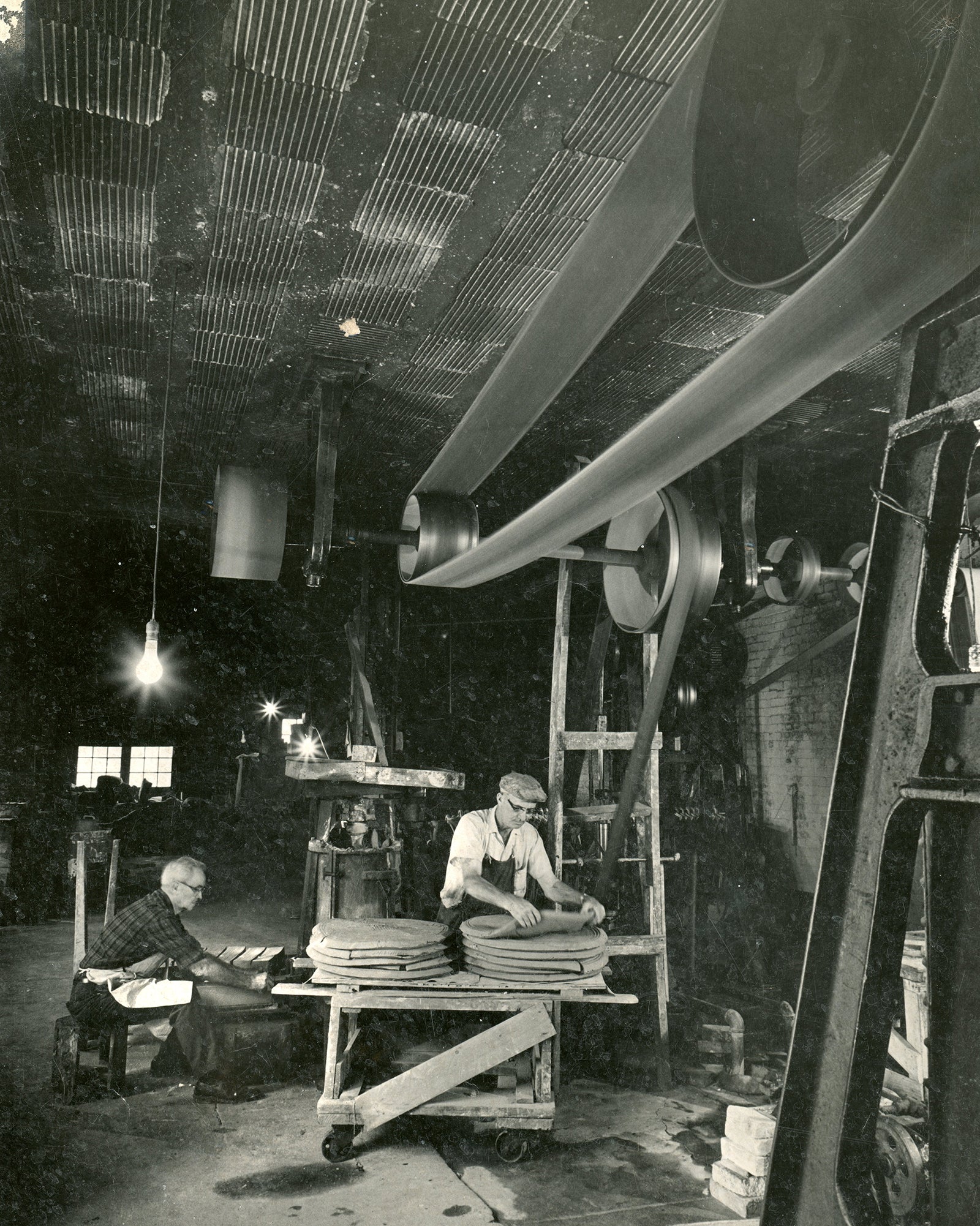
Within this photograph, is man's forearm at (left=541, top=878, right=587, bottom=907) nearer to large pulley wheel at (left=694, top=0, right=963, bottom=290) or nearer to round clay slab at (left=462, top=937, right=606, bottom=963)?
round clay slab at (left=462, top=937, right=606, bottom=963)

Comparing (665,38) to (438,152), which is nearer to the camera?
(665,38)

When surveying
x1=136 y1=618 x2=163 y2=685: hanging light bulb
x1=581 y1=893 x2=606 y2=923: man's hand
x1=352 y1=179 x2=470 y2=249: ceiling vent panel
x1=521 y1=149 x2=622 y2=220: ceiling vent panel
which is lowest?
x1=581 y1=893 x2=606 y2=923: man's hand

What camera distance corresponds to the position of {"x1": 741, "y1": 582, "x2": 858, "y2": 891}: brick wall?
565cm

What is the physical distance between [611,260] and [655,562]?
2.25m

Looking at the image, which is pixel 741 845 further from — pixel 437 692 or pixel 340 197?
pixel 340 197

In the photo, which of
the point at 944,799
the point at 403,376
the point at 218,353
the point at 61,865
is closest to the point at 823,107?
the point at 944,799

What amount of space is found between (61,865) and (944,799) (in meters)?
9.17

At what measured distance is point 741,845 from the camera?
624 centimetres

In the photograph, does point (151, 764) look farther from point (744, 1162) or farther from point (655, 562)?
point (744, 1162)

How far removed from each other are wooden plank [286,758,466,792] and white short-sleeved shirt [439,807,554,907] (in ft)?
1.60

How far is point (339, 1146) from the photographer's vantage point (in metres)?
3.27

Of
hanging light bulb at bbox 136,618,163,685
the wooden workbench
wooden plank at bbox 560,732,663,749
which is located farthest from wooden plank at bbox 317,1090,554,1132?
hanging light bulb at bbox 136,618,163,685

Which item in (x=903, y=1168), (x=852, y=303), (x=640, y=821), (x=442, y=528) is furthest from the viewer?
(x=640, y=821)

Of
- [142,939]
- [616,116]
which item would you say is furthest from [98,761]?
[616,116]
